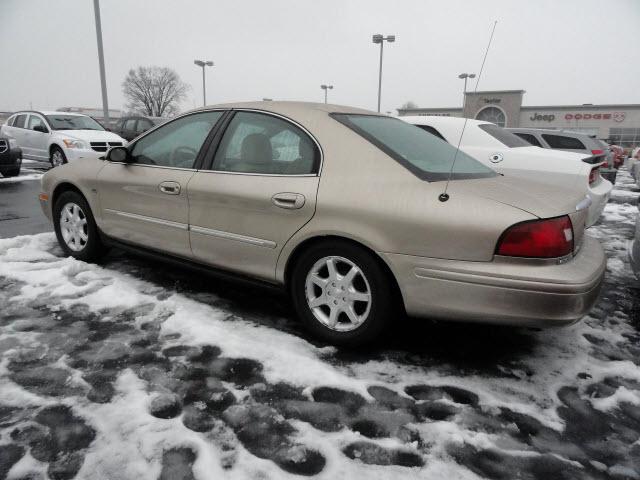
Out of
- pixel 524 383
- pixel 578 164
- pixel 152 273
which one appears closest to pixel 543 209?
pixel 524 383

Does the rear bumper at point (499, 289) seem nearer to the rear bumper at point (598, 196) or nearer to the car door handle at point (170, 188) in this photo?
the car door handle at point (170, 188)

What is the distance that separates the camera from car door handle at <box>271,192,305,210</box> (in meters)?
2.75

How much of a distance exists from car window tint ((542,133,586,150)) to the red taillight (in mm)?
6860

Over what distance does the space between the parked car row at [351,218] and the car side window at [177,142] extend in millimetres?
11

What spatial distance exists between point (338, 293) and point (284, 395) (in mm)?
671

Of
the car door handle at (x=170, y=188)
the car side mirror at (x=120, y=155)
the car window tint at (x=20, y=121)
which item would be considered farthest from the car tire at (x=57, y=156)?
the car door handle at (x=170, y=188)

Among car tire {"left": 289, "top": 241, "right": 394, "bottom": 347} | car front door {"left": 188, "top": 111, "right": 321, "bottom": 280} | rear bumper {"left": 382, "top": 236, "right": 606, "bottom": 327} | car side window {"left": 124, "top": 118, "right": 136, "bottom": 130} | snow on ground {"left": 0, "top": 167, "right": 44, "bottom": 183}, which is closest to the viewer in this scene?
rear bumper {"left": 382, "top": 236, "right": 606, "bottom": 327}

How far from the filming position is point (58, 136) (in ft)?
37.0

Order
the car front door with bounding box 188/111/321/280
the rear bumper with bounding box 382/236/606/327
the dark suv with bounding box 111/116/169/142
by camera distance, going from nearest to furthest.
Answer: the rear bumper with bounding box 382/236/606/327
the car front door with bounding box 188/111/321/280
the dark suv with bounding box 111/116/169/142

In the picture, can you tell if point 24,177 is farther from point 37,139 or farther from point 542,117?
point 542,117

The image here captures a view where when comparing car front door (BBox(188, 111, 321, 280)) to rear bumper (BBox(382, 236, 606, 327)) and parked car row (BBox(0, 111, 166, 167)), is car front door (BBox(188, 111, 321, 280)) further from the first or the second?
parked car row (BBox(0, 111, 166, 167))

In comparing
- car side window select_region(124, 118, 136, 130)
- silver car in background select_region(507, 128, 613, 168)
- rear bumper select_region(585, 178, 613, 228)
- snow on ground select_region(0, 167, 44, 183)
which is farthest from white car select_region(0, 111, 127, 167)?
rear bumper select_region(585, 178, 613, 228)

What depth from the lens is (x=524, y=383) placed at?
8.21 ft

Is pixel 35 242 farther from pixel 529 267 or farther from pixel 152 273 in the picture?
pixel 529 267
